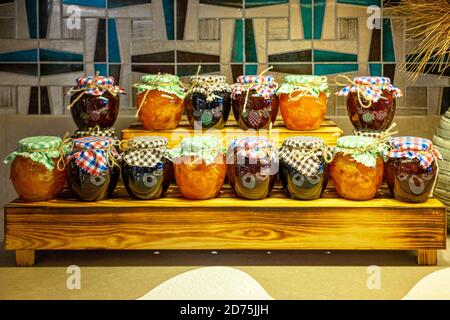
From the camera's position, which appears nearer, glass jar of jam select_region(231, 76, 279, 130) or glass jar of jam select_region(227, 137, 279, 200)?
glass jar of jam select_region(227, 137, 279, 200)

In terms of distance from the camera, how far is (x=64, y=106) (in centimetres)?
367

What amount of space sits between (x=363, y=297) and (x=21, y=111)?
82.8 inches

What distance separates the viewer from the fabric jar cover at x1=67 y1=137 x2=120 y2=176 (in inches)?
106

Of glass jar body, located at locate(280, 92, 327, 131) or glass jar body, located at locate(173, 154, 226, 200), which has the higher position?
glass jar body, located at locate(280, 92, 327, 131)

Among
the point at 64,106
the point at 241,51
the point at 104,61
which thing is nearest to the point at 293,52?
the point at 241,51

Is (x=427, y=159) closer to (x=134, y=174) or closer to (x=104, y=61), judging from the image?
(x=134, y=174)

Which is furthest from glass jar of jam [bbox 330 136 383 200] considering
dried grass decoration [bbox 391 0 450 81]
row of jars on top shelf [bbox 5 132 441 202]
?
dried grass decoration [bbox 391 0 450 81]

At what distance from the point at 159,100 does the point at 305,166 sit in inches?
30.6

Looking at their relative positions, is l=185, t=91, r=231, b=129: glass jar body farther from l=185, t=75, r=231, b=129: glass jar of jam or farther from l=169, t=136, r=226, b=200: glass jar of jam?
l=169, t=136, r=226, b=200: glass jar of jam

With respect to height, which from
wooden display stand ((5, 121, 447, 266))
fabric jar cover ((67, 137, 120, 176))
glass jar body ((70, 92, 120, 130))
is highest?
glass jar body ((70, 92, 120, 130))

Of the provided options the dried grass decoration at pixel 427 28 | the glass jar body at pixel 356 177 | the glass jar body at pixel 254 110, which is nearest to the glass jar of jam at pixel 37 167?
the glass jar body at pixel 254 110

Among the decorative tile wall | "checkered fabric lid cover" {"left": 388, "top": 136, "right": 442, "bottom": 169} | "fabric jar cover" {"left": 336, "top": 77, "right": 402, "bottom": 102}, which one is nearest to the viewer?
"checkered fabric lid cover" {"left": 388, "top": 136, "right": 442, "bottom": 169}

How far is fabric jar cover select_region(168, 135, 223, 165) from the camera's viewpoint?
2701 millimetres

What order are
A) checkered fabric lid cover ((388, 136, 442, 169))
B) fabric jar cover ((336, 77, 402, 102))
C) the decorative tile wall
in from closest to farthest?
checkered fabric lid cover ((388, 136, 442, 169)) < fabric jar cover ((336, 77, 402, 102)) < the decorative tile wall
